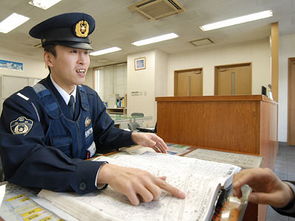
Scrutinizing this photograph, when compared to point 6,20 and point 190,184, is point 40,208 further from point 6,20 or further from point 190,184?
point 6,20

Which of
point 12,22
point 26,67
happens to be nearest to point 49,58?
point 12,22

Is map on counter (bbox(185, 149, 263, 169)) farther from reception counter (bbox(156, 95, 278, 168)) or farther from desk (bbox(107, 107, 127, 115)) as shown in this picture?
desk (bbox(107, 107, 127, 115))

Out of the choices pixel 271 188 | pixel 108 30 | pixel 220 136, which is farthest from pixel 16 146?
pixel 108 30

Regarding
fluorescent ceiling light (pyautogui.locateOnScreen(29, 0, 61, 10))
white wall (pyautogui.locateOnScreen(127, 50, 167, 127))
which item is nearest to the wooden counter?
fluorescent ceiling light (pyautogui.locateOnScreen(29, 0, 61, 10))

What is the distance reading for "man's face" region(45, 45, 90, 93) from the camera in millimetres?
717

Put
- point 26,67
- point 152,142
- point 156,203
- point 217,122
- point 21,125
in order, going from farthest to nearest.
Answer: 1. point 26,67
2. point 217,122
3. point 152,142
4. point 21,125
5. point 156,203

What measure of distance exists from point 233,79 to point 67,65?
5.09m

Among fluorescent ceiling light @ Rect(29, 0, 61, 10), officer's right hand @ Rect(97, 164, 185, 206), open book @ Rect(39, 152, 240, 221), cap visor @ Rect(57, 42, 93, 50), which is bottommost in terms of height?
open book @ Rect(39, 152, 240, 221)

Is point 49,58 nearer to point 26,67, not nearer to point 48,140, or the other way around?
point 48,140

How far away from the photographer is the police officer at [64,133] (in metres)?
0.46

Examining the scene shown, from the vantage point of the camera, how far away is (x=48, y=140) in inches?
26.5

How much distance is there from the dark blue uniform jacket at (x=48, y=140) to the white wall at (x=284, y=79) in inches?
190

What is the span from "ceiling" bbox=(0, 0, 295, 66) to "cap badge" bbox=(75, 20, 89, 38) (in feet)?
8.45

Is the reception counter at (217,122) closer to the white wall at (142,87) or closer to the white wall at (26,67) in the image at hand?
the white wall at (142,87)
